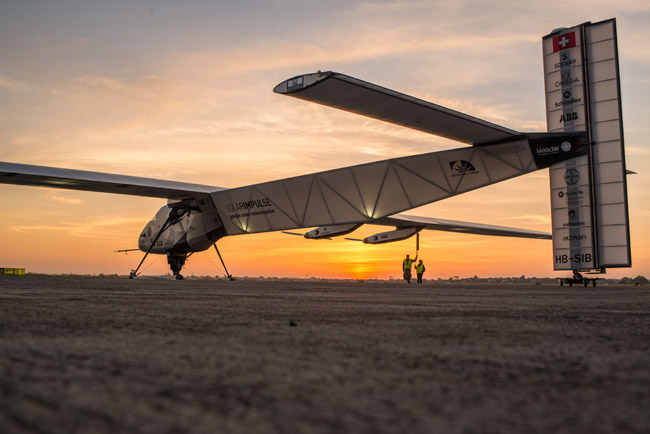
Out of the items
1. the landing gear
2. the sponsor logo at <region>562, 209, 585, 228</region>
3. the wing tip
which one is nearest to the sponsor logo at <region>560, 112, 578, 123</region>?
the sponsor logo at <region>562, 209, 585, 228</region>

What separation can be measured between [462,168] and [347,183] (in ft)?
16.7

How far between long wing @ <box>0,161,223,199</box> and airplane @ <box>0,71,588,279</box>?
0.13 ft

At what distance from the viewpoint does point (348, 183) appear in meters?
20.2

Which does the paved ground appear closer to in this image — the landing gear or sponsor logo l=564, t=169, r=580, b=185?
sponsor logo l=564, t=169, r=580, b=185

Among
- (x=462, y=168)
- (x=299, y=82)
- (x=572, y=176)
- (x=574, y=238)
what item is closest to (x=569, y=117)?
(x=572, y=176)

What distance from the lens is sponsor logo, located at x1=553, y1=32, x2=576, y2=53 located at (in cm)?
2234

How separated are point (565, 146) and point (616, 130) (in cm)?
866

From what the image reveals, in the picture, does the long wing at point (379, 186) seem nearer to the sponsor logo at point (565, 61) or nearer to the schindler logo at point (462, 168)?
the schindler logo at point (462, 168)

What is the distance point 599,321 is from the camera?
15.0 ft

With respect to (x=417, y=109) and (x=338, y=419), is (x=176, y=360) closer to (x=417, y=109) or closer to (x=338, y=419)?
(x=338, y=419)

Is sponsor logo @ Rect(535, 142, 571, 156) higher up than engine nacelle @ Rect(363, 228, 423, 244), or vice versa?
sponsor logo @ Rect(535, 142, 571, 156)

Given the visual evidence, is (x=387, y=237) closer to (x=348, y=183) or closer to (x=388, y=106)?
(x=348, y=183)

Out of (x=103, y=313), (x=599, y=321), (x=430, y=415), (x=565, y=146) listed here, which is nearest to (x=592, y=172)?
(x=565, y=146)

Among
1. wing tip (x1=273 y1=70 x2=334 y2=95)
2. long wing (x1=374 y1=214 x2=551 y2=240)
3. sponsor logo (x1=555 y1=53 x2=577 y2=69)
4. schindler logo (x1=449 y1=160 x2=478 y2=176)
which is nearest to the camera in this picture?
wing tip (x1=273 y1=70 x2=334 y2=95)
